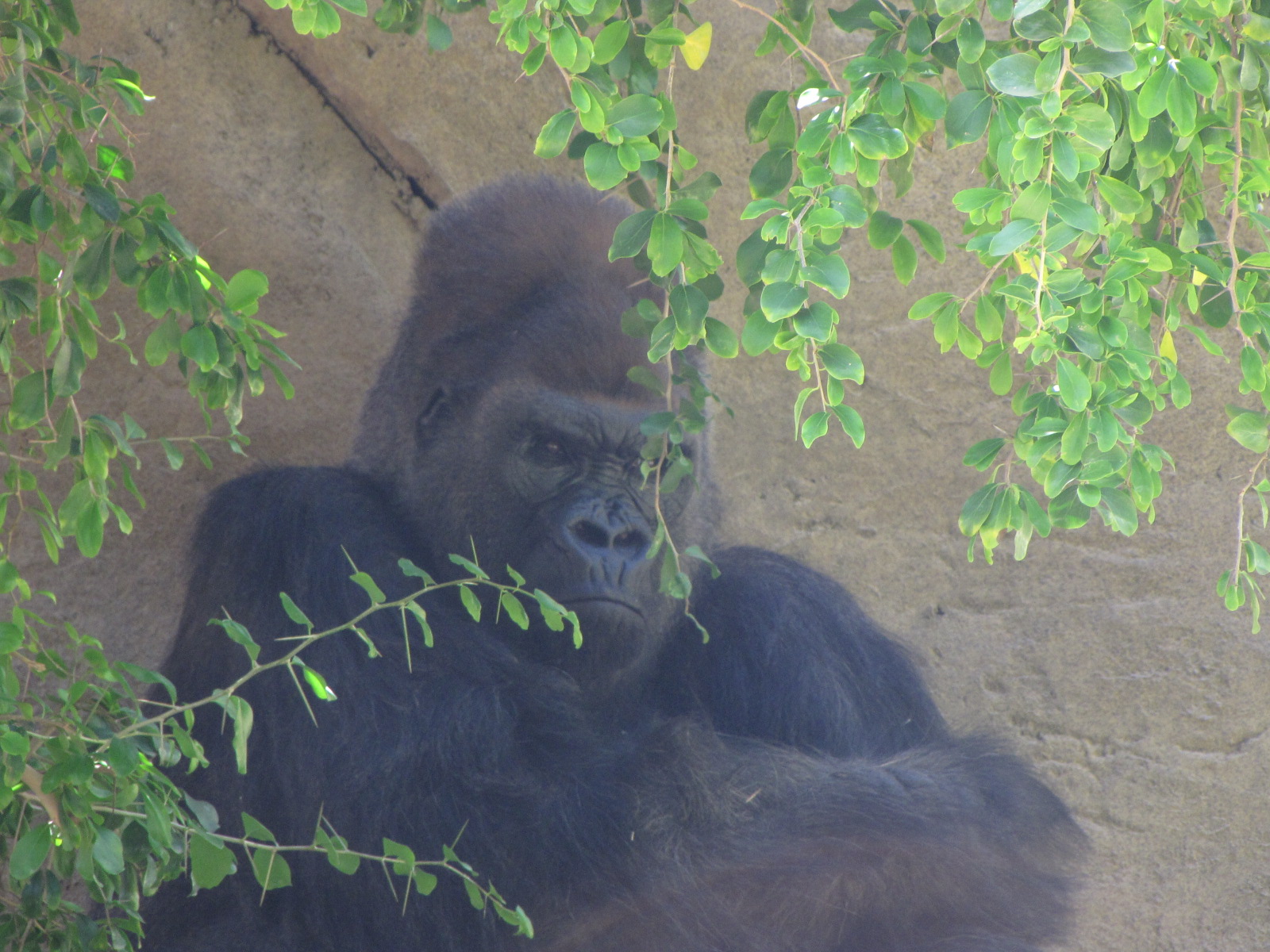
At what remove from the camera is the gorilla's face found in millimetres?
3045

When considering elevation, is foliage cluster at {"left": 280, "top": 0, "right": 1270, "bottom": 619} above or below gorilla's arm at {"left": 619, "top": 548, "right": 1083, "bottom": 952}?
above

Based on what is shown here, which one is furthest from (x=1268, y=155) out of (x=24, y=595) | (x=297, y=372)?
(x=297, y=372)

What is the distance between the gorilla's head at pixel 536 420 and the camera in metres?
3.08

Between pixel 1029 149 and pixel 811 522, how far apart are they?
8.64 feet

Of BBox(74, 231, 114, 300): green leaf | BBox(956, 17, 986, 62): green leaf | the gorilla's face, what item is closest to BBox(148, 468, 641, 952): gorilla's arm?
the gorilla's face

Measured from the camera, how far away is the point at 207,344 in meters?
2.32

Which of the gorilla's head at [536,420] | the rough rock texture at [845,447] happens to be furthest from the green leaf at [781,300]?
the rough rock texture at [845,447]

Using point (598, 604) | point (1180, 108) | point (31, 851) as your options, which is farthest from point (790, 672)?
point (31, 851)

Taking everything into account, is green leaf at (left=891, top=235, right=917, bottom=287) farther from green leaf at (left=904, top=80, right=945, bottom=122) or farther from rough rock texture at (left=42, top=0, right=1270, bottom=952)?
rough rock texture at (left=42, top=0, right=1270, bottom=952)

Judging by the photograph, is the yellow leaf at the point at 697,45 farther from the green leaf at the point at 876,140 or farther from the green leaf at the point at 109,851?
the green leaf at the point at 109,851

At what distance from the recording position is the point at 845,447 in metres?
4.60

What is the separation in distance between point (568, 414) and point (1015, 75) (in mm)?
1523

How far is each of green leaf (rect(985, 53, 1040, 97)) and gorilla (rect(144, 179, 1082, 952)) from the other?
1.40 m

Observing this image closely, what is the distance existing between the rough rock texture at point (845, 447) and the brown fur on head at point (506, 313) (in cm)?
91
